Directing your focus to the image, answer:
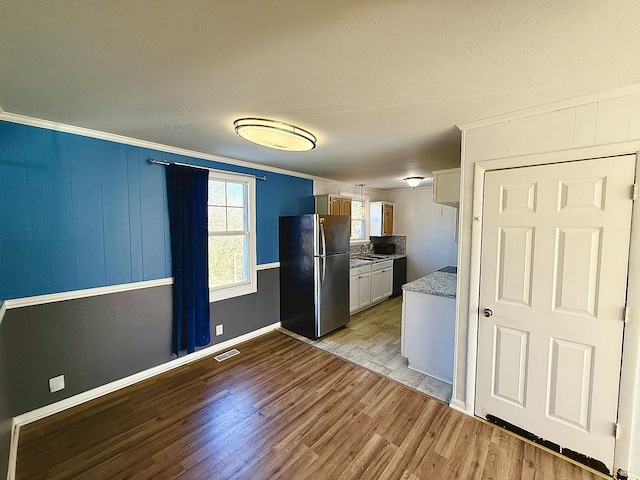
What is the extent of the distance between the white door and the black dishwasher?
11.8 feet

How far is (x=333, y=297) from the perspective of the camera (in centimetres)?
379

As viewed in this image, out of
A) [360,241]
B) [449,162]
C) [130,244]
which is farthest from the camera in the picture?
[360,241]

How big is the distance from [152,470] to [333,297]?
8.35 feet

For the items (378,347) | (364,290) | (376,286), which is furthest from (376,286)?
(378,347)

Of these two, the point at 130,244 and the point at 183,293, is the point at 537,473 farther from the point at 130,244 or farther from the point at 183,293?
the point at 130,244

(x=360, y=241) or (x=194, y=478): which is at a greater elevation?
(x=360, y=241)

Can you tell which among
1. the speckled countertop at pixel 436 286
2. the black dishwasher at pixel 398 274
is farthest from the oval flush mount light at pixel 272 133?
the black dishwasher at pixel 398 274

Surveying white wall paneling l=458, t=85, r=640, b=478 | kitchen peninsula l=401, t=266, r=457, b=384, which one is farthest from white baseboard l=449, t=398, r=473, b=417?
kitchen peninsula l=401, t=266, r=457, b=384

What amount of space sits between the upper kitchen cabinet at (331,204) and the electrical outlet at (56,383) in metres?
3.63

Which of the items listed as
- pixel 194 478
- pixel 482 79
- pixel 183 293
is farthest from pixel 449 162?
pixel 194 478

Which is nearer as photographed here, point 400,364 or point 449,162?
point 400,364

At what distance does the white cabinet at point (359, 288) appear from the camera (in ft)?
14.8

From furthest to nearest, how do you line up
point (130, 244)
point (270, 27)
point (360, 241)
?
point (360, 241)
point (130, 244)
point (270, 27)

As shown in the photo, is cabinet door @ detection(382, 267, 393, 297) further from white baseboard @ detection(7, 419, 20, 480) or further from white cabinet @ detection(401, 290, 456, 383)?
white baseboard @ detection(7, 419, 20, 480)
